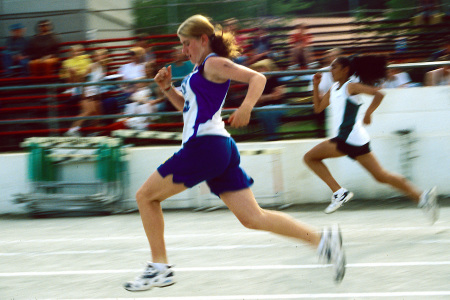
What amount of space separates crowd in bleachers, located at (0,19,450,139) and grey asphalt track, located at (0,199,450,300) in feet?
5.83

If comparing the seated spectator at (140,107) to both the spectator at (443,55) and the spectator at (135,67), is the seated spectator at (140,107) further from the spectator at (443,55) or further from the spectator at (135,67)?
the spectator at (443,55)

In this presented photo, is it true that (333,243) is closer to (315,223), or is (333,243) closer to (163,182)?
(163,182)

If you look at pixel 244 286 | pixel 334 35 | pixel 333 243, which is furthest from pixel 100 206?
pixel 334 35

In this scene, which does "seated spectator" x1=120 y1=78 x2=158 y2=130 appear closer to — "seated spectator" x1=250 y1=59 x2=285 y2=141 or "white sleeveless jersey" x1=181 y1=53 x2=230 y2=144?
"seated spectator" x1=250 y1=59 x2=285 y2=141

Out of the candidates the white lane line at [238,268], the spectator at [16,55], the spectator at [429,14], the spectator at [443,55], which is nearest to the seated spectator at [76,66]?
the spectator at [16,55]

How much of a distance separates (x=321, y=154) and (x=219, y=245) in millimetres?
1562

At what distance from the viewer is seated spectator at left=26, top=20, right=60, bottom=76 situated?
41.8 ft

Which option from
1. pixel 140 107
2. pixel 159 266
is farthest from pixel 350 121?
pixel 140 107

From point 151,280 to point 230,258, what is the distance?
161 centimetres

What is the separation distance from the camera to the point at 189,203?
9.33 meters

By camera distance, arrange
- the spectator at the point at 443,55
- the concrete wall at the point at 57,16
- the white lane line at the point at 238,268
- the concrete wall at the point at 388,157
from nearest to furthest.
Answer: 1. the white lane line at the point at 238,268
2. the concrete wall at the point at 388,157
3. the spectator at the point at 443,55
4. the concrete wall at the point at 57,16

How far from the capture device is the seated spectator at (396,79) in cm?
948

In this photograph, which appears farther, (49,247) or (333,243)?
(49,247)

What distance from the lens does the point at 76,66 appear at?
38.9 ft
